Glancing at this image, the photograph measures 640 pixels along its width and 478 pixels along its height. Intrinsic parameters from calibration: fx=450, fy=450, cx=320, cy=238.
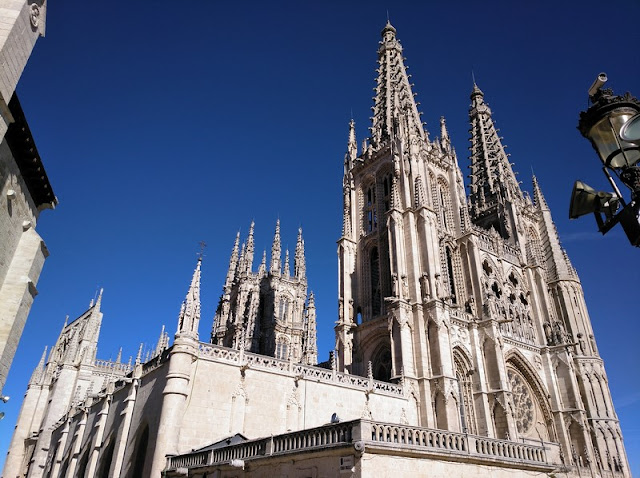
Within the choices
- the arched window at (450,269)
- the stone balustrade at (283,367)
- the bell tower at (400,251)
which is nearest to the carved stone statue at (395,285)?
the bell tower at (400,251)

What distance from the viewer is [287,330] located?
4731cm

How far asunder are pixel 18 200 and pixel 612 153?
11907 millimetres

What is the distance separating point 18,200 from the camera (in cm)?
1075

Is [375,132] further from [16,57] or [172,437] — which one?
[16,57]

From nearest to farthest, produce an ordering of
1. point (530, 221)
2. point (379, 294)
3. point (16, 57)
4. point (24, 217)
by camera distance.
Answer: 1. point (16, 57)
2. point (24, 217)
3. point (379, 294)
4. point (530, 221)

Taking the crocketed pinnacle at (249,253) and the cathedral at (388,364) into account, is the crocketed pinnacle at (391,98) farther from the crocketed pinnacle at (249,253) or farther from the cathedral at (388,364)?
the crocketed pinnacle at (249,253)

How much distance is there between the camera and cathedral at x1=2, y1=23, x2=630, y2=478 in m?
12.6

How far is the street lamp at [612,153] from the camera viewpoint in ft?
12.9

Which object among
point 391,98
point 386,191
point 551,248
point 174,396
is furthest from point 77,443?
point 551,248

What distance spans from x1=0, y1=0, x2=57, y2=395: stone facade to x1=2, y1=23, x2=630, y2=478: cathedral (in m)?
6.47

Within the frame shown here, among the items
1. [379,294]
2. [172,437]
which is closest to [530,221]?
[379,294]

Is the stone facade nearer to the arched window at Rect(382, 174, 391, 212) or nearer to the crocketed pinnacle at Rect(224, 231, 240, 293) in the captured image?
the arched window at Rect(382, 174, 391, 212)

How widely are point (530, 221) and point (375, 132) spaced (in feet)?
55.0

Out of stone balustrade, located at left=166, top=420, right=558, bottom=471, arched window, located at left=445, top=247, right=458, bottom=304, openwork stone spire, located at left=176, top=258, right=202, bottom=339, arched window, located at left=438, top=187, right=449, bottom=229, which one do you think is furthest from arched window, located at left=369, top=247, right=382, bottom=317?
stone balustrade, located at left=166, top=420, right=558, bottom=471
